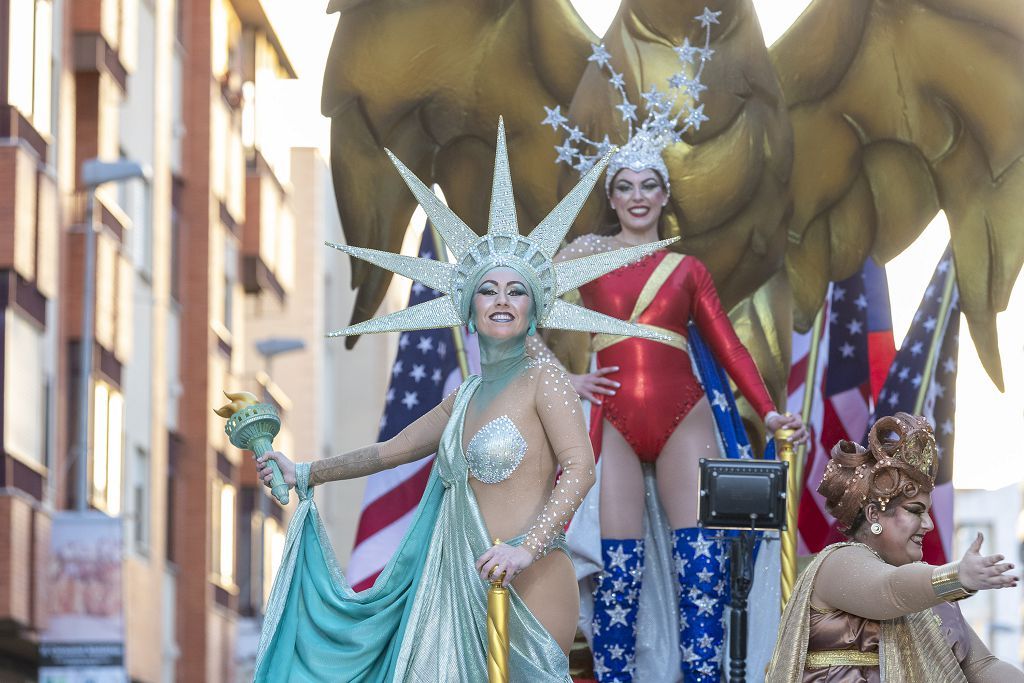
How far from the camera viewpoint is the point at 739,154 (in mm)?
12359

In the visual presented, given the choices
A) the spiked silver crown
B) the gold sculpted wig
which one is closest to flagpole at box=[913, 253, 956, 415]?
the spiked silver crown

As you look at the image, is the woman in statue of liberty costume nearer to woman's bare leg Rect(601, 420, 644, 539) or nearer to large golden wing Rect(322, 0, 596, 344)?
woman's bare leg Rect(601, 420, 644, 539)

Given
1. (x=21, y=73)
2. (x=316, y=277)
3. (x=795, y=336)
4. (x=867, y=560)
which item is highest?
(x=316, y=277)

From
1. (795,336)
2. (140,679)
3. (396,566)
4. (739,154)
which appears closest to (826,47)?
(739,154)

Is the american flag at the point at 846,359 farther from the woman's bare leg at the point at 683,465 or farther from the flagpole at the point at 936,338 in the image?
the woman's bare leg at the point at 683,465

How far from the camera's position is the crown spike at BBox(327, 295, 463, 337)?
8.48m

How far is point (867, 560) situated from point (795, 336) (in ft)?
18.3

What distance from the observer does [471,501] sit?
8141 mm

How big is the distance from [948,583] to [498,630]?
5.07 ft

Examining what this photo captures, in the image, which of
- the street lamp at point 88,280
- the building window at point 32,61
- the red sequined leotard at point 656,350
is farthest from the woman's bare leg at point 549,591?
the building window at point 32,61

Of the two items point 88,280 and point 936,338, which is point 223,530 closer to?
point 88,280

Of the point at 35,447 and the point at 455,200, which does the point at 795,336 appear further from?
the point at 35,447

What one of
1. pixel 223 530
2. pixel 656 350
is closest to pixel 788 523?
pixel 656 350

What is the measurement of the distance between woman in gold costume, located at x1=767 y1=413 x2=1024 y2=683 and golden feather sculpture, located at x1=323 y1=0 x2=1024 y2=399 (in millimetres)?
4615
